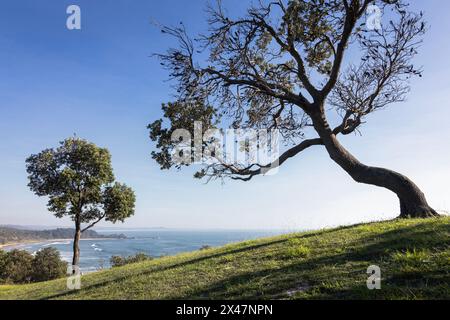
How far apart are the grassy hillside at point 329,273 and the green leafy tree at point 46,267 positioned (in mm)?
65403

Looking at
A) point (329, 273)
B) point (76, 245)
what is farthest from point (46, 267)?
point (329, 273)

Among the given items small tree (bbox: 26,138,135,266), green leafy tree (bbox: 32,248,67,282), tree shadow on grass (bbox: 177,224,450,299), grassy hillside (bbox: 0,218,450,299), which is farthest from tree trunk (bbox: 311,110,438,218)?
green leafy tree (bbox: 32,248,67,282)

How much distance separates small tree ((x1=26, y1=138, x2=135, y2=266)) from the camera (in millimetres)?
32719

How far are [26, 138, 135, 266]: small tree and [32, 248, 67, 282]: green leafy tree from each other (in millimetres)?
38499

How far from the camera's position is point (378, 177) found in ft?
49.7

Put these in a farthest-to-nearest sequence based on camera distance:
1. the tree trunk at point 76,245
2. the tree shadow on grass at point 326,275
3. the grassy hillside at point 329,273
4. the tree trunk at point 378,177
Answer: the tree trunk at point 76,245 < the tree trunk at point 378,177 < the tree shadow on grass at point 326,275 < the grassy hillside at point 329,273

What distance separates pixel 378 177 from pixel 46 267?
236 feet

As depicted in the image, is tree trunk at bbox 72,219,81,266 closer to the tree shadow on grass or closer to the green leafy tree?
the tree shadow on grass

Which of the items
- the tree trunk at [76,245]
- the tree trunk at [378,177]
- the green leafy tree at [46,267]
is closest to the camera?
the tree trunk at [378,177]

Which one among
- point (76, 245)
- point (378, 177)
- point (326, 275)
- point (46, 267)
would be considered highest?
point (378, 177)

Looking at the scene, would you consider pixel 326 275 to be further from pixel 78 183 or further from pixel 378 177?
pixel 78 183

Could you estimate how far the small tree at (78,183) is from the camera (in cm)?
3272

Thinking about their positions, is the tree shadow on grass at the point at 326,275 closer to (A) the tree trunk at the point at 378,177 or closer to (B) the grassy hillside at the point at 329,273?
(B) the grassy hillside at the point at 329,273

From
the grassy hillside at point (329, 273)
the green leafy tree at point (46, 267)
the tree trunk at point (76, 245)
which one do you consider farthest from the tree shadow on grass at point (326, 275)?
the green leafy tree at point (46, 267)
